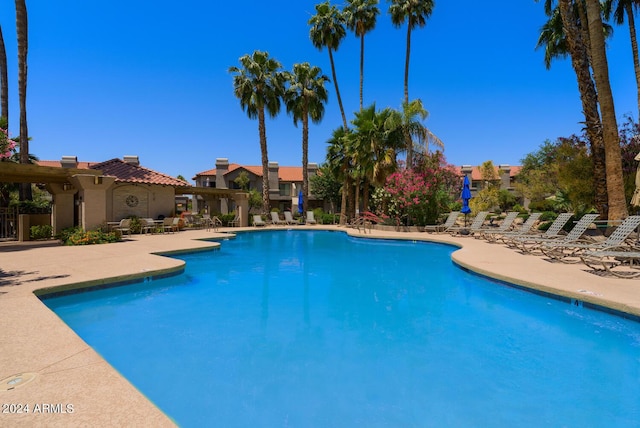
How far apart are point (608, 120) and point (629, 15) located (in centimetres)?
1274

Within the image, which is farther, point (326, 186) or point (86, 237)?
point (326, 186)

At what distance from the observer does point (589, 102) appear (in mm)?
13148

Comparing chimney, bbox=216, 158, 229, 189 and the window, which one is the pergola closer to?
chimney, bbox=216, 158, 229, 189

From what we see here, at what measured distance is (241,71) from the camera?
25891 mm

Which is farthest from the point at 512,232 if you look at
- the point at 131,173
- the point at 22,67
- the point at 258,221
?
the point at 22,67

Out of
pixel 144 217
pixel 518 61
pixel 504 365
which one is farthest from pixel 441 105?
pixel 504 365

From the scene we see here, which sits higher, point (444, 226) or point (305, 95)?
point (305, 95)

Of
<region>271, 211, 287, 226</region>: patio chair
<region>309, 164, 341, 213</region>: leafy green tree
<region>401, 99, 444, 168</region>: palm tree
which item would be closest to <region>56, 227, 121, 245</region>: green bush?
<region>271, 211, 287, 226</region>: patio chair

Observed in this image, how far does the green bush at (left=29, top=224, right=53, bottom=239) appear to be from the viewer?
15.9m

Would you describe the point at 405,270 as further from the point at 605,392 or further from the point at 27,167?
the point at 27,167

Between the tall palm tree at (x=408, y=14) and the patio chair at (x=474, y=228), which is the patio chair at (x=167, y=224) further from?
the tall palm tree at (x=408, y=14)

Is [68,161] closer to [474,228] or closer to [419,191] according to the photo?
[419,191]

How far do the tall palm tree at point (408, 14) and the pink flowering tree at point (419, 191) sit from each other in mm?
6234

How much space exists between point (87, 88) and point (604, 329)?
22.6 meters
